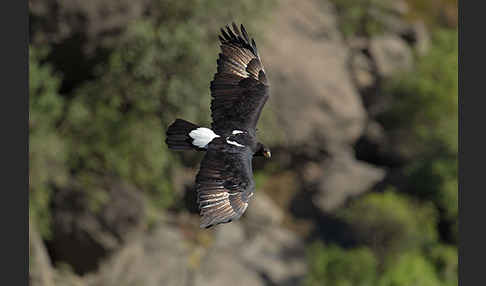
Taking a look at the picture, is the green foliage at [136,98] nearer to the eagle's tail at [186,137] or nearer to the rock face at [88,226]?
the rock face at [88,226]

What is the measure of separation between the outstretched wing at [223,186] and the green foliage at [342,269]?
13594 mm

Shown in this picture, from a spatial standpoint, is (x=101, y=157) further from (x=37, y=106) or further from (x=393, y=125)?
(x=393, y=125)

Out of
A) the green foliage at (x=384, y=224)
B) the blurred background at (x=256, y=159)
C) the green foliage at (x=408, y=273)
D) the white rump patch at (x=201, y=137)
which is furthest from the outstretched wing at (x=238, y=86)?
the green foliage at (x=408, y=273)

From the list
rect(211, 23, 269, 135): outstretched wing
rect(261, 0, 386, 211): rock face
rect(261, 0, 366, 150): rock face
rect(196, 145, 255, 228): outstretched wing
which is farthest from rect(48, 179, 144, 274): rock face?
rect(196, 145, 255, 228): outstretched wing

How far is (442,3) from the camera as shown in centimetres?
3859

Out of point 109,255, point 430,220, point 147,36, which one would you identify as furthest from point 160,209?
point 430,220

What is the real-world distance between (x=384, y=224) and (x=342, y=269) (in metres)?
1.94

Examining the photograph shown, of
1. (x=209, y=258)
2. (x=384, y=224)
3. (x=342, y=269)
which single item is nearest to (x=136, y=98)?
(x=209, y=258)

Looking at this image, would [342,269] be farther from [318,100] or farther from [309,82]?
[309,82]

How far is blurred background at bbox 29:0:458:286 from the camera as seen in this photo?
18.9 metres

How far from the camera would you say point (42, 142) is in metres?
18.9

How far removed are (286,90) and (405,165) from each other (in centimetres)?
564

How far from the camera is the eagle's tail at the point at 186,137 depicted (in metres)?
10.0

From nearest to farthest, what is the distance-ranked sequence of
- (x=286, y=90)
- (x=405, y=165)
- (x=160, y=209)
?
(x=160, y=209)
(x=286, y=90)
(x=405, y=165)
